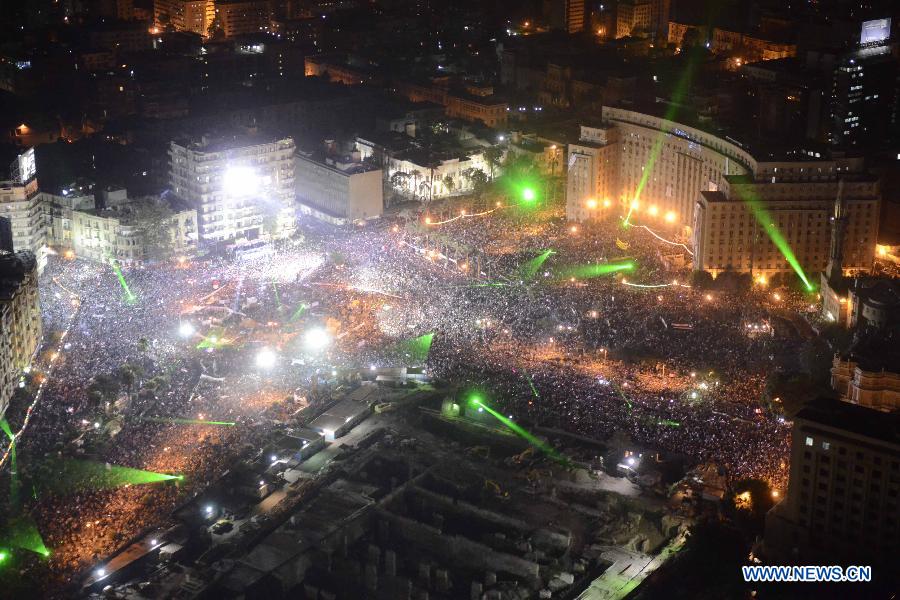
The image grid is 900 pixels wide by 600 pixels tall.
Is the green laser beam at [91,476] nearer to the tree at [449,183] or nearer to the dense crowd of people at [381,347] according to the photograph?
the dense crowd of people at [381,347]

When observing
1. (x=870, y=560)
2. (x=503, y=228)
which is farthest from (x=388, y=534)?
(x=503, y=228)

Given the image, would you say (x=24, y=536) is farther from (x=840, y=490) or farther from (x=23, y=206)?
(x=23, y=206)

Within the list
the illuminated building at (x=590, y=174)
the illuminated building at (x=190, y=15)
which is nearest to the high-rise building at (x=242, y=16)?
the illuminated building at (x=190, y=15)

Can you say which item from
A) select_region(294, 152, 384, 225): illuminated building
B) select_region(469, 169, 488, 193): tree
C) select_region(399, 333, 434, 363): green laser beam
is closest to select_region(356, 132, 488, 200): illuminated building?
select_region(469, 169, 488, 193): tree

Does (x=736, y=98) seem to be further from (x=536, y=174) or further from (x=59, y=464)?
(x=59, y=464)

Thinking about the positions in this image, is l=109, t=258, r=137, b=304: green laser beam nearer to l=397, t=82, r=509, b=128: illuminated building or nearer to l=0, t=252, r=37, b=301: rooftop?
l=0, t=252, r=37, b=301: rooftop
